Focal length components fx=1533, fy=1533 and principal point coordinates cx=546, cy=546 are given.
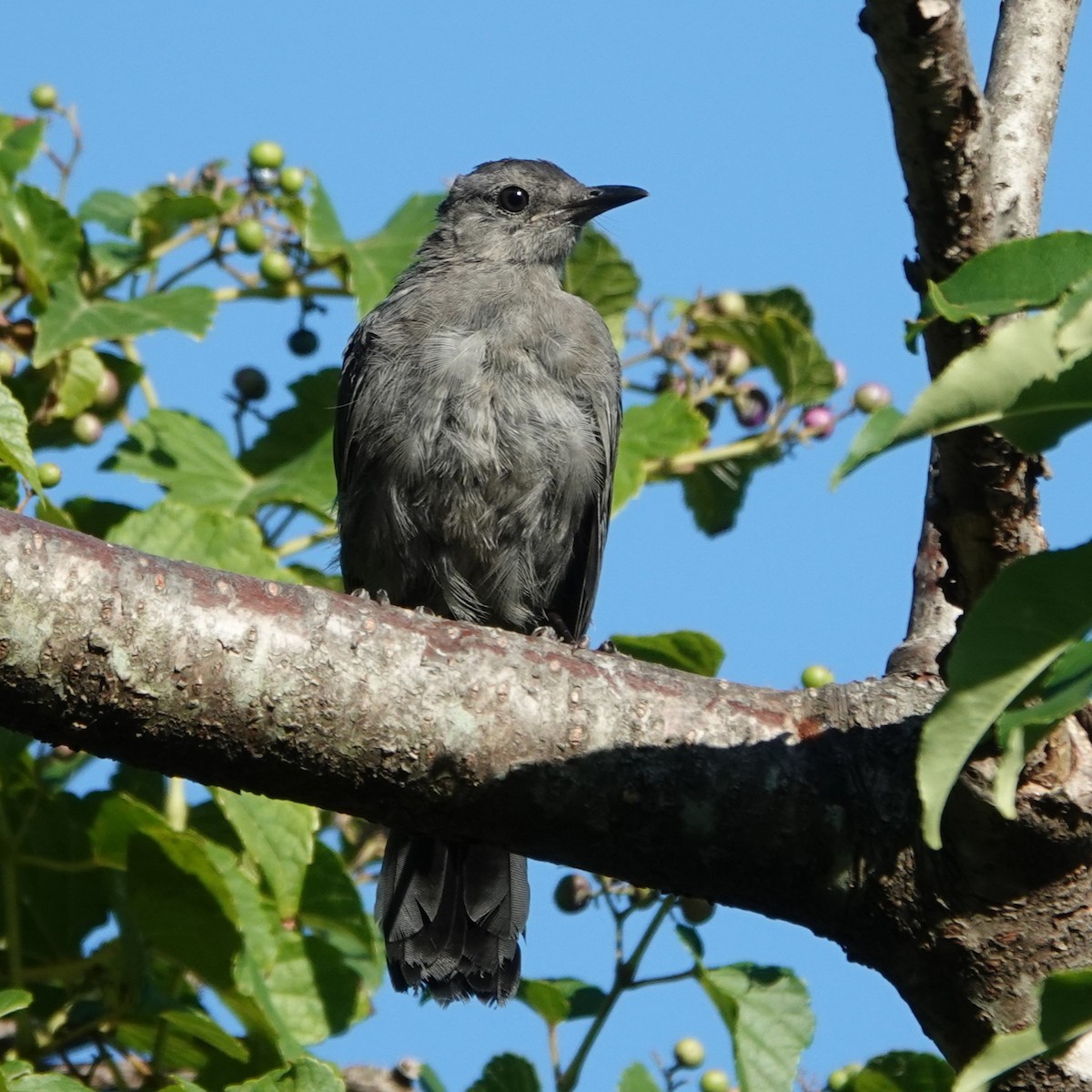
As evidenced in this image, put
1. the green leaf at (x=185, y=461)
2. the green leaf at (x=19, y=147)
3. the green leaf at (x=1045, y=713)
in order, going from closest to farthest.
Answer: the green leaf at (x=1045, y=713) → the green leaf at (x=19, y=147) → the green leaf at (x=185, y=461)

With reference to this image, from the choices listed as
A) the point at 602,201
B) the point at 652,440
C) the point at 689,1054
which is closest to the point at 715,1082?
the point at 689,1054

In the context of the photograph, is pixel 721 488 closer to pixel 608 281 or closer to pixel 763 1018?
pixel 608 281

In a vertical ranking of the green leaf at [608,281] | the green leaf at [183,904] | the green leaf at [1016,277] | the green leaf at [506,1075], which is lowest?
the green leaf at [506,1075]

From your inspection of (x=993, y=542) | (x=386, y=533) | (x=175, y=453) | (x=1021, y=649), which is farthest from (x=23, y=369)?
(x=1021, y=649)

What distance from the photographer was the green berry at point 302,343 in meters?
5.39

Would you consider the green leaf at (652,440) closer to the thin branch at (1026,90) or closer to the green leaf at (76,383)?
the green leaf at (76,383)

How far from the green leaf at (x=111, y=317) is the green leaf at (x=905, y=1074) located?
262 centimetres

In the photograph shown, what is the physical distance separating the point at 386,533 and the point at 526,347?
33.4 inches

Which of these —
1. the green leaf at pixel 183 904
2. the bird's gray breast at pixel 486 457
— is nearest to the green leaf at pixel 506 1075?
the green leaf at pixel 183 904

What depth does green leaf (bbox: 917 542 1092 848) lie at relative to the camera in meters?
1.71

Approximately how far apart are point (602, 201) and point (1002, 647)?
515 centimetres

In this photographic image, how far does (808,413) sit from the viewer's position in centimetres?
543

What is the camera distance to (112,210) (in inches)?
189

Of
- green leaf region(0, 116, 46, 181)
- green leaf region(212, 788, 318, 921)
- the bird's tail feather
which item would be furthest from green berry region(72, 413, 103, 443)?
the bird's tail feather
